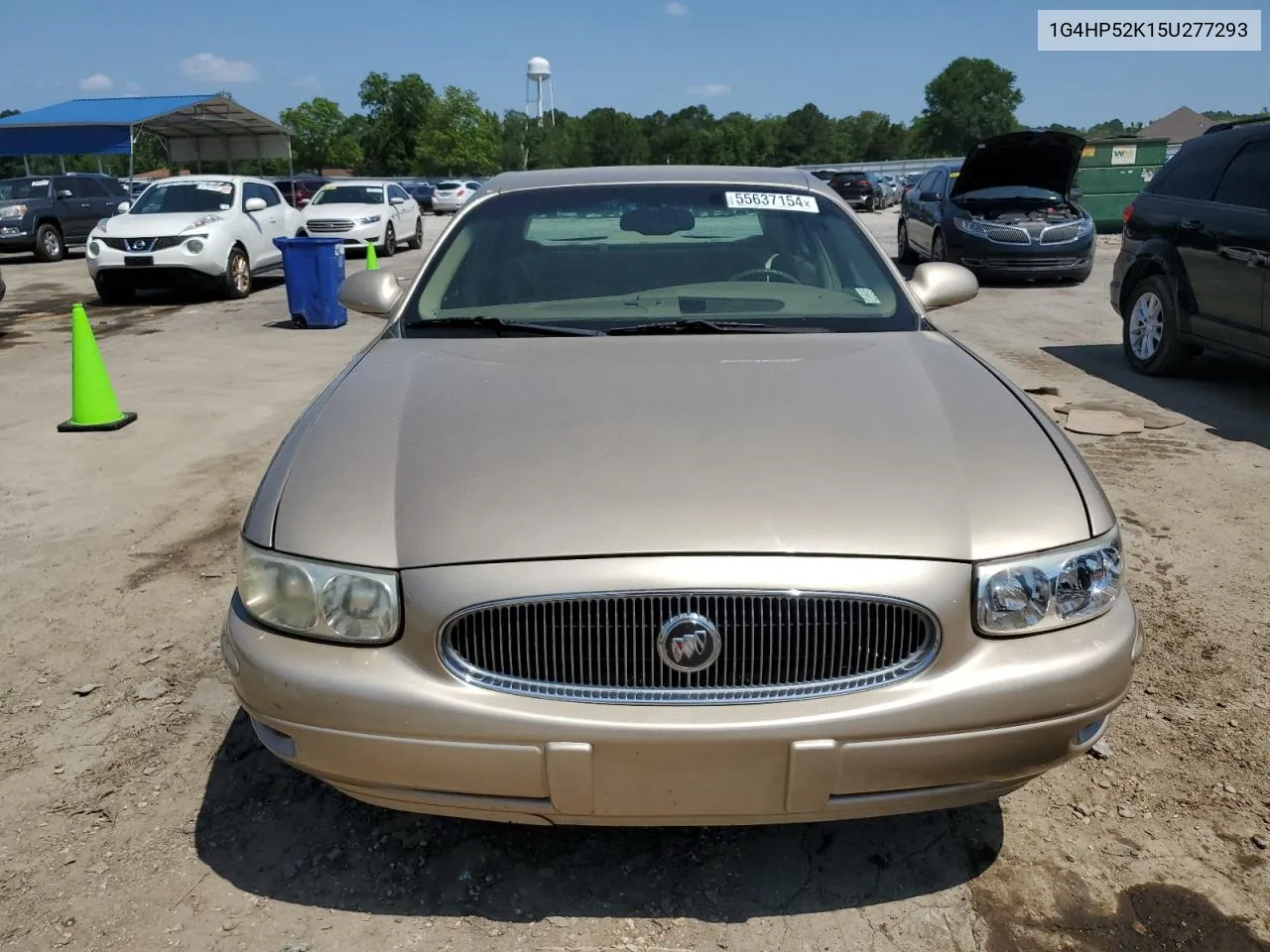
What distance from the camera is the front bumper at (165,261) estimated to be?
13.3 m

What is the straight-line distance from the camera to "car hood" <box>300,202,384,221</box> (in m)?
19.6

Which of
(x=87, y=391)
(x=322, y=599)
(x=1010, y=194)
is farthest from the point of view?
(x=1010, y=194)

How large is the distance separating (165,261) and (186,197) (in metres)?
1.42

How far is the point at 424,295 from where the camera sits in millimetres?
3438

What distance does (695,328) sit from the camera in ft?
10.4

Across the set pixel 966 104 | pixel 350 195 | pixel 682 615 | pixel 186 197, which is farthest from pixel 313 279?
pixel 966 104

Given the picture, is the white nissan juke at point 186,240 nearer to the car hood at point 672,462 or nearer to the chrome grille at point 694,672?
the car hood at point 672,462

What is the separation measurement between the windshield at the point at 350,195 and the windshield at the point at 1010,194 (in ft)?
39.9

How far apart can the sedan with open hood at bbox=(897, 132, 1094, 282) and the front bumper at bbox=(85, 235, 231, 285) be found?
386 inches

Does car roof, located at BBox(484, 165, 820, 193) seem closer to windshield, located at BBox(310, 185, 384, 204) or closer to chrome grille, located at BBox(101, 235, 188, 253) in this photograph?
chrome grille, located at BBox(101, 235, 188, 253)

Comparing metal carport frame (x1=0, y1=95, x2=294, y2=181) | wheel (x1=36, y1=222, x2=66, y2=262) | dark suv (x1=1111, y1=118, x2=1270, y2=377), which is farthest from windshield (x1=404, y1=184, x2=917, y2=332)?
metal carport frame (x1=0, y1=95, x2=294, y2=181)

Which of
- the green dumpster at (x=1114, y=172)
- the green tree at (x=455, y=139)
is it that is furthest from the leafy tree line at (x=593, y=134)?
the green dumpster at (x=1114, y=172)

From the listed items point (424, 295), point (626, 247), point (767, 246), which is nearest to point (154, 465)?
point (424, 295)

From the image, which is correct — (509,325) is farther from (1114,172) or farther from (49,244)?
(1114,172)
